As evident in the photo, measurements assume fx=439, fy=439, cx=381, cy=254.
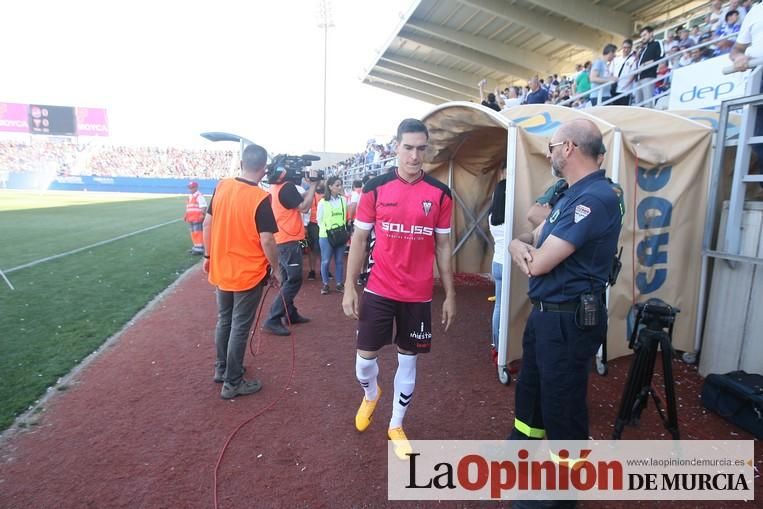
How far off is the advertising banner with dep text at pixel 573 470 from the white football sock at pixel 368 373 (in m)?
0.46

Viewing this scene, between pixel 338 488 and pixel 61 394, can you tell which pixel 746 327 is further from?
pixel 61 394

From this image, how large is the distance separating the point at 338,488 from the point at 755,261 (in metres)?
3.98

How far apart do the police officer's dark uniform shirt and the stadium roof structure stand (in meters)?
14.5

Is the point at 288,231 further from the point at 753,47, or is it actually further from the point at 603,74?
the point at 603,74

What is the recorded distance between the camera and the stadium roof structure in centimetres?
1433

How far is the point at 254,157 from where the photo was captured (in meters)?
3.90

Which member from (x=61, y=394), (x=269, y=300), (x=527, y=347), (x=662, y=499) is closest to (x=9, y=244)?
(x=269, y=300)

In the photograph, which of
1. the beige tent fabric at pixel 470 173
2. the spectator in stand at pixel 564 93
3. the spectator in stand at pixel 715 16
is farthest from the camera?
the spectator in stand at pixel 564 93

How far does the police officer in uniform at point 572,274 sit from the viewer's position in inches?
90.8

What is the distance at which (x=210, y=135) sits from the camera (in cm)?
976

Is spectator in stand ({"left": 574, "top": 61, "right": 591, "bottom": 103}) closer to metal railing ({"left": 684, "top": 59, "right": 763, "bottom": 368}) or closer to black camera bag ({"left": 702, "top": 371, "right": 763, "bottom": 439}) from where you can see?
metal railing ({"left": 684, "top": 59, "right": 763, "bottom": 368})

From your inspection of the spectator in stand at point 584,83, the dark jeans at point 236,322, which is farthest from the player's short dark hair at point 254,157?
the spectator in stand at point 584,83

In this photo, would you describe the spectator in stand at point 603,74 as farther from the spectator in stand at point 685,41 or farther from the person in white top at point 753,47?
the person in white top at point 753,47

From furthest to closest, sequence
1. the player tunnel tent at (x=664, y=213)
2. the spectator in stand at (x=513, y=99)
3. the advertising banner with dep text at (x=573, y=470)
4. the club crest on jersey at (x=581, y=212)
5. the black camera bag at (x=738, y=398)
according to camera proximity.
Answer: the spectator in stand at (x=513, y=99)
the player tunnel tent at (x=664, y=213)
the black camera bag at (x=738, y=398)
the advertising banner with dep text at (x=573, y=470)
the club crest on jersey at (x=581, y=212)
